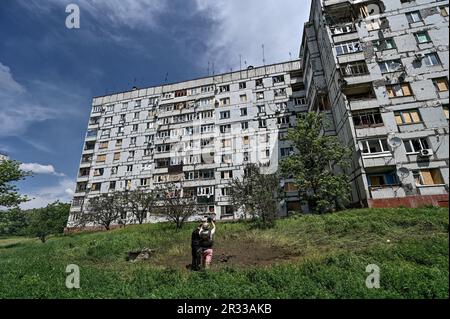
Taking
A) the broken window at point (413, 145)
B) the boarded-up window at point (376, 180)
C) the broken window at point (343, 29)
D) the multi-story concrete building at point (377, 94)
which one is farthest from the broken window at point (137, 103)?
the broken window at point (413, 145)

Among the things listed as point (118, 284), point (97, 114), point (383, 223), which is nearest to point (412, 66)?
point (383, 223)

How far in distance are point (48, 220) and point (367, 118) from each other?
153ft

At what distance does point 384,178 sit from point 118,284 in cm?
2482

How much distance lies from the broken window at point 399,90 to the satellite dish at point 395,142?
14.3 feet

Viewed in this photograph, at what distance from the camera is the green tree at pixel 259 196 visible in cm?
2042

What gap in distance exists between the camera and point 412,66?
2167 centimetres

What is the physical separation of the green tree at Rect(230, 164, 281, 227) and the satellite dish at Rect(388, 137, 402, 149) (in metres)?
11.7

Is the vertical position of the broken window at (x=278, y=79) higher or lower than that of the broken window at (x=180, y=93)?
lower

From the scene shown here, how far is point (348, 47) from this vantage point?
89.5 feet

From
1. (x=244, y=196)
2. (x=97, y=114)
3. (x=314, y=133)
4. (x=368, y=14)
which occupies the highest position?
(x=97, y=114)

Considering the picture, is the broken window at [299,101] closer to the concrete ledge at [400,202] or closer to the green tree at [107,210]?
the concrete ledge at [400,202]

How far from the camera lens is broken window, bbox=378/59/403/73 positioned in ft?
76.2

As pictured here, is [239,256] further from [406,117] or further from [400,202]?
[406,117]

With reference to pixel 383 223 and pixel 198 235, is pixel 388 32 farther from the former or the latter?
pixel 198 235
